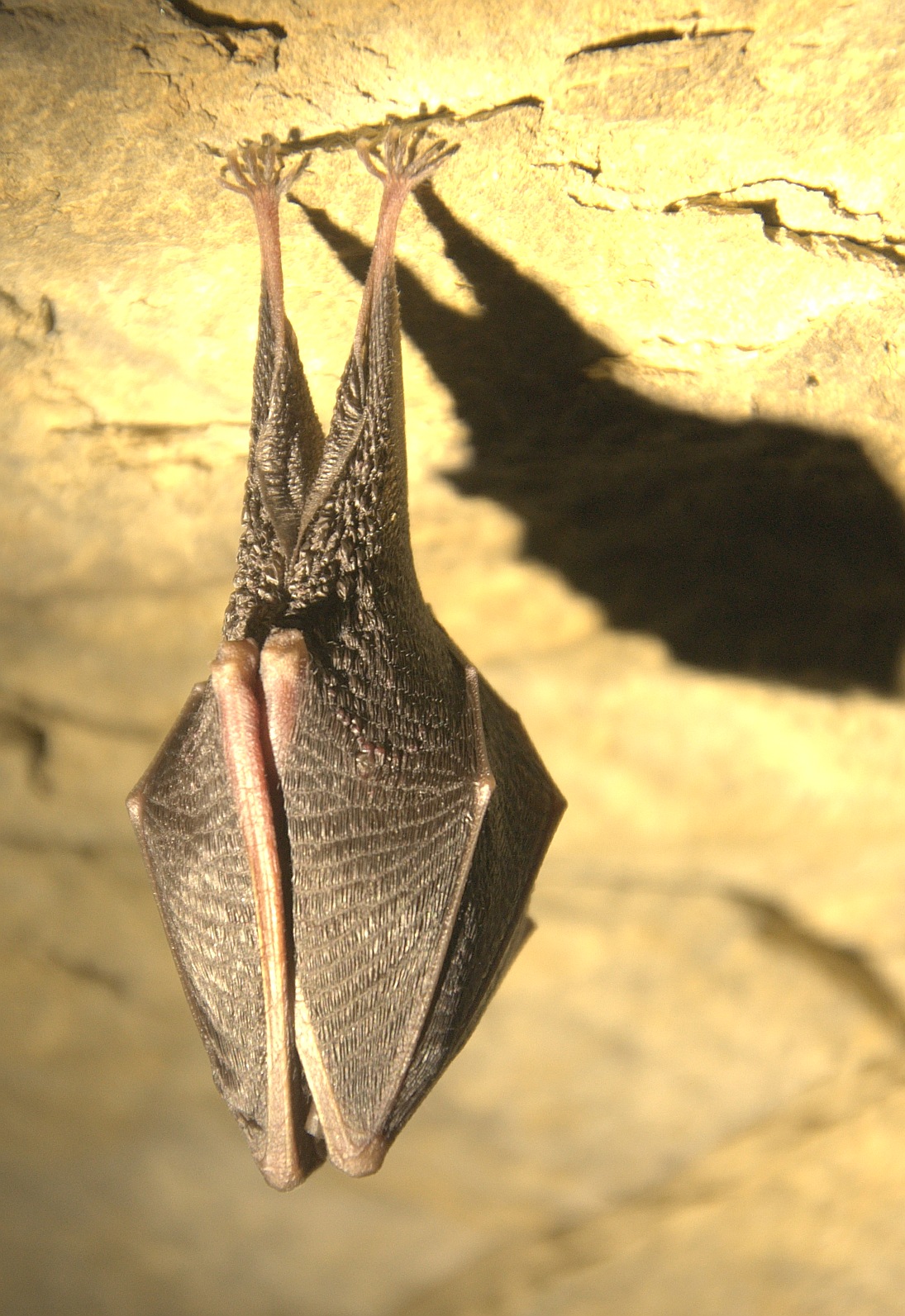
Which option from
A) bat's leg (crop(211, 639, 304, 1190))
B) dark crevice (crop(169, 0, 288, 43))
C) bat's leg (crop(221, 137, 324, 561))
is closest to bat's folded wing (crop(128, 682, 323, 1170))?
bat's leg (crop(211, 639, 304, 1190))

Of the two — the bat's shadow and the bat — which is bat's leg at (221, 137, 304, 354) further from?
the bat's shadow

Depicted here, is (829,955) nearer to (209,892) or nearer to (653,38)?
(209,892)

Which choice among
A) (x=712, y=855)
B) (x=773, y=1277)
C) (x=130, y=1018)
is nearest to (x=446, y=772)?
(x=712, y=855)

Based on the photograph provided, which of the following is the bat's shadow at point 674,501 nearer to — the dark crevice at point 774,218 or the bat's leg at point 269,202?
the bat's leg at point 269,202

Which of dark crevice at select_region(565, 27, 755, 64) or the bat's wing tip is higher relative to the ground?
dark crevice at select_region(565, 27, 755, 64)

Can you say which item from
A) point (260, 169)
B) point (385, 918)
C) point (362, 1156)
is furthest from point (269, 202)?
point (362, 1156)

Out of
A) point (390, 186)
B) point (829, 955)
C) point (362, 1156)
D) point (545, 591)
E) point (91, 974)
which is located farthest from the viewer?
point (91, 974)
